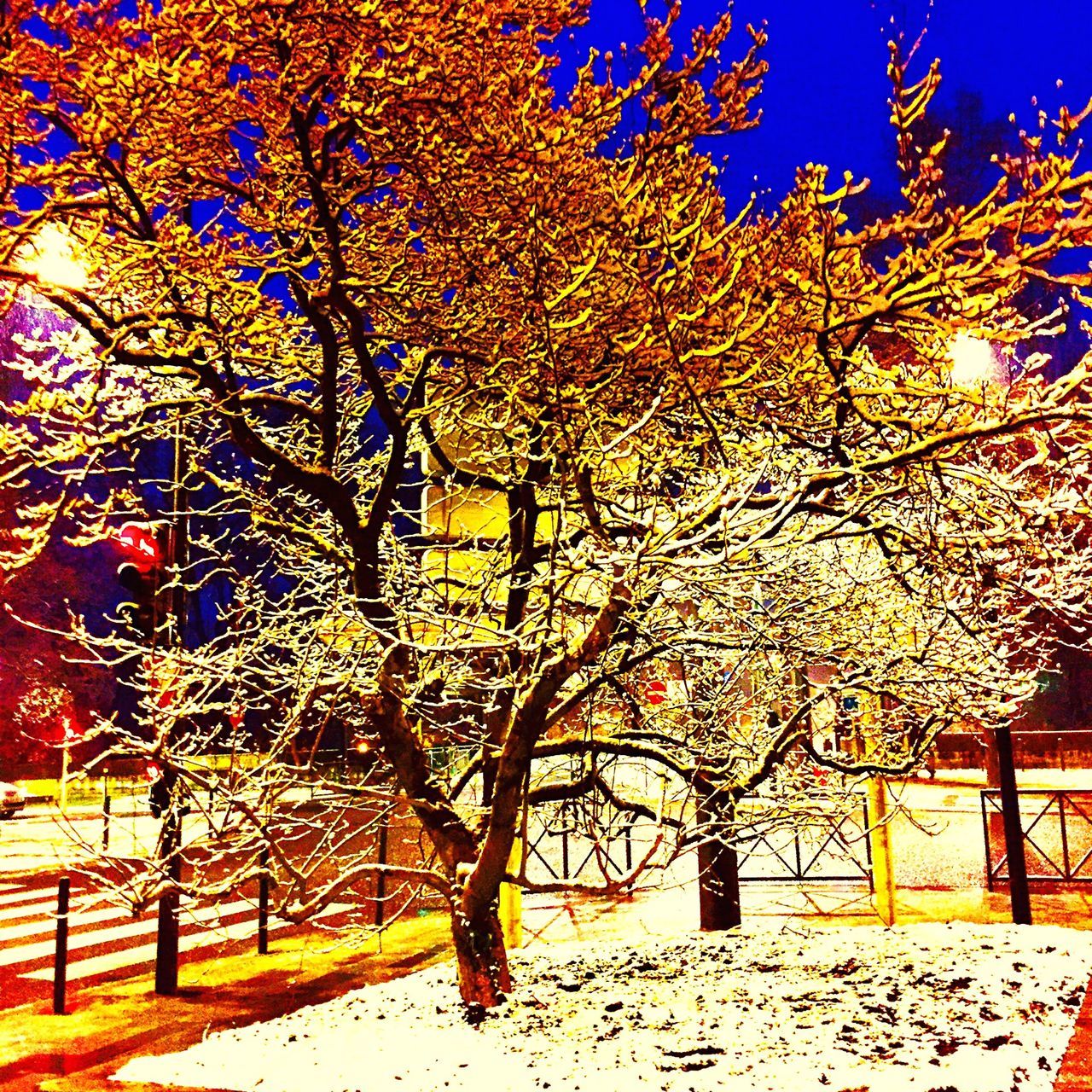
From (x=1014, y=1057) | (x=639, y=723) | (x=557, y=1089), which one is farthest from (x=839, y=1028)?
(x=639, y=723)

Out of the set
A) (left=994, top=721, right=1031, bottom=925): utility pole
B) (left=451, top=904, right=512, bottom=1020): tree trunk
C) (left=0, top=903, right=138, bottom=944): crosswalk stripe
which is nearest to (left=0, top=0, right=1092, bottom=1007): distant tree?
(left=451, top=904, right=512, bottom=1020): tree trunk

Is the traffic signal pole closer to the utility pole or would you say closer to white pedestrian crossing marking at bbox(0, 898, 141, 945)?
white pedestrian crossing marking at bbox(0, 898, 141, 945)

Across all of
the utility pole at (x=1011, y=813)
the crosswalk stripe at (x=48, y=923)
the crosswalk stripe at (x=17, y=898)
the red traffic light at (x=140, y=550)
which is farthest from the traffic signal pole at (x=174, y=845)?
the utility pole at (x=1011, y=813)

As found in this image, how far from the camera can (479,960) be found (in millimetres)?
6805

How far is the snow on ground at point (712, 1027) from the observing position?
214 inches

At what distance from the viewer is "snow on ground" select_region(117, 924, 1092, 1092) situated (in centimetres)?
543

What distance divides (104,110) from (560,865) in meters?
13.1

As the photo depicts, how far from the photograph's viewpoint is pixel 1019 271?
464 cm

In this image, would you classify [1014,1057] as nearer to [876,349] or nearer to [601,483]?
A: [601,483]

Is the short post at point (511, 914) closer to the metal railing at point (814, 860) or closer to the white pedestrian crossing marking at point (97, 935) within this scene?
the metal railing at point (814, 860)

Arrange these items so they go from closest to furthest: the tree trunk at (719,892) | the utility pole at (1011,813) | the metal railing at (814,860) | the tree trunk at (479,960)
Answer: the tree trunk at (479,960), the tree trunk at (719,892), the utility pole at (1011,813), the metal railing at (814,860)

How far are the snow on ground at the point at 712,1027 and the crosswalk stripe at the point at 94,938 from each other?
14.5 feet

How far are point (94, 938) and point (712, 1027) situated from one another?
377 inches

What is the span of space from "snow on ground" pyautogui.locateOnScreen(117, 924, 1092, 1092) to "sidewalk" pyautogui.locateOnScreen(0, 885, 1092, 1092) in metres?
0.36
